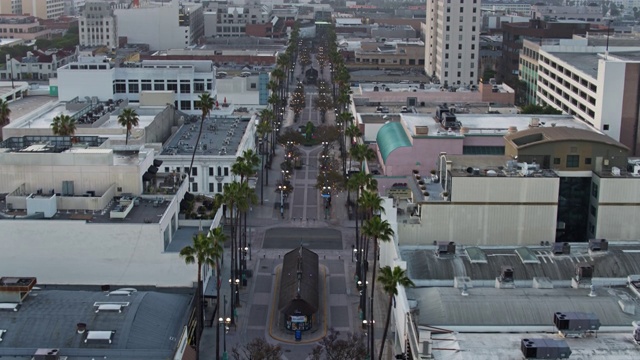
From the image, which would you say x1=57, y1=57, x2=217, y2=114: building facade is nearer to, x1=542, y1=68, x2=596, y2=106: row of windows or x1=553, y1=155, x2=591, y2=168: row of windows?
x1=542, y1=68, x2=596, y2=106: row of windows

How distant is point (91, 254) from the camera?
80.2 meters

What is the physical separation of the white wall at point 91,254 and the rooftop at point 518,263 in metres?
21.1

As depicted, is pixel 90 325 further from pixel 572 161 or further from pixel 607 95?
pixel 607 95

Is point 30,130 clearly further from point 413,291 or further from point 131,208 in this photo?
point 413,291

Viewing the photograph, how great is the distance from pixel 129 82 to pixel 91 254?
7876cm

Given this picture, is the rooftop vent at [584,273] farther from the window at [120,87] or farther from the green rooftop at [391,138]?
the window at [120,87]

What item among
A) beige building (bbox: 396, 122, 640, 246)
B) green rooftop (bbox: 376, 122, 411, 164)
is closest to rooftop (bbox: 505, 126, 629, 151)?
beige building (bbox: 396, 122, 640, 246)

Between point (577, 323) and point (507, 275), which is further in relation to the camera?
point (507, 275)

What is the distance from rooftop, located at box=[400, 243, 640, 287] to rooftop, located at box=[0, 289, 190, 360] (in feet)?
67.7

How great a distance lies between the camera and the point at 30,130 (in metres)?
119

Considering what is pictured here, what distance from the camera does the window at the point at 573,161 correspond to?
289 ft

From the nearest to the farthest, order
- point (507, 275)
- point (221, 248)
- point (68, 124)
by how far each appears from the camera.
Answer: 1. point (507, 275)
2. point (221, 248)
3. point (68, 124)

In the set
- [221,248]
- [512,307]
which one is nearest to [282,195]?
[221,248]

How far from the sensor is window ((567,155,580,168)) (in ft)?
289
